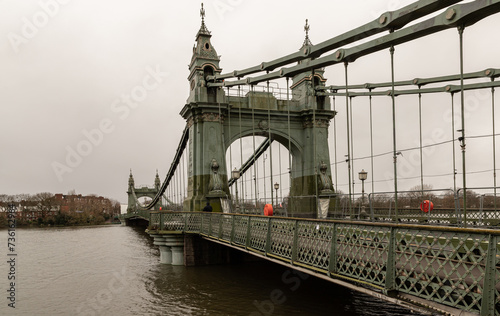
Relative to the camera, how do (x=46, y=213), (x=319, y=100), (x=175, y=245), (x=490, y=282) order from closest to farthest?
(x=490, y=282) → (x=175, y=245) → (x=319, y=100) → (x=46, y=213)

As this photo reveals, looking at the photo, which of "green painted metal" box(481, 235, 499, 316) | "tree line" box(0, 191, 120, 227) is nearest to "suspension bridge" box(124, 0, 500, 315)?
"green painted metal" box(481, 235, 499, 316)

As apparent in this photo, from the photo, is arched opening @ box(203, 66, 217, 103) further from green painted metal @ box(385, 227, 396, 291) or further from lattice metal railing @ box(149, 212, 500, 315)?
green painted metal @ box(385, 227, 396, 291)

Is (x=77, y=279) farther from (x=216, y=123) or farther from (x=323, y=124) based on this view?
(x=323, y=124)

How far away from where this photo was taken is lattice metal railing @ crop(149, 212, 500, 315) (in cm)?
420

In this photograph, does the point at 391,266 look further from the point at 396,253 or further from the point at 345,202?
the point at 345,202

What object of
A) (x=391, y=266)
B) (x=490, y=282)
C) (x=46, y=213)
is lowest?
(x=46, y=213)

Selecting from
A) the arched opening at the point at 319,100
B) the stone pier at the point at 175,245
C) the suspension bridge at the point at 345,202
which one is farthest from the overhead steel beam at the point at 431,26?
the arched opening at the point at 319,100

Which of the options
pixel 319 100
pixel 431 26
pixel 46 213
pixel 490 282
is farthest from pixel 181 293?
pixel 46 213

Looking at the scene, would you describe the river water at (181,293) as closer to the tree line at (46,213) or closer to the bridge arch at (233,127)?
the bridge arch at (233,127)

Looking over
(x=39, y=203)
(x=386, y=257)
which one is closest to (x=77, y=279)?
(x=386, y=257)

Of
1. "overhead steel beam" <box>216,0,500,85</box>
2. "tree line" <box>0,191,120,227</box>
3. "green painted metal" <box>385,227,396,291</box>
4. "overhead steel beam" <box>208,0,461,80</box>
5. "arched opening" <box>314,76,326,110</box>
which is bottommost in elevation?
"tree line" <box>0,191,120,227</box>

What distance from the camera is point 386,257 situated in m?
5.50

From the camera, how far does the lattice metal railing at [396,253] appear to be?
4.20 m

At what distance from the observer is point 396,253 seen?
5.32 metres
